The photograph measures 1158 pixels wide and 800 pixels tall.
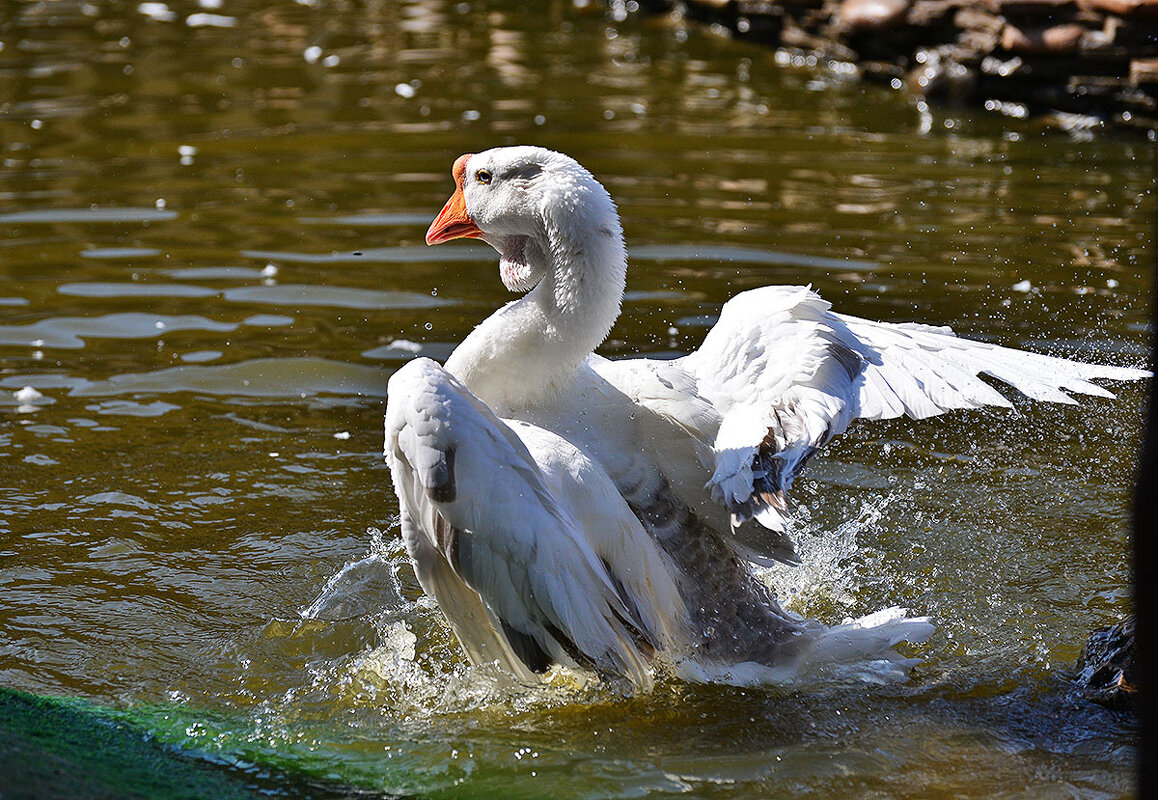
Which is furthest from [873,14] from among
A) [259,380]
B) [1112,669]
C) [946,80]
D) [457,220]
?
[1112,669]

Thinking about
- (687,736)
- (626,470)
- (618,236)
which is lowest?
(687,736)

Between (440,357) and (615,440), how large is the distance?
2199 millimetres

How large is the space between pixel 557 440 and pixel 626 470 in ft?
0.92

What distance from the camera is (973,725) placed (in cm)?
343

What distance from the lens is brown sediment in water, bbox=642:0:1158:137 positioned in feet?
29.8

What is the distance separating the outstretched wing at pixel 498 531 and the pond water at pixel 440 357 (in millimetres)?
321

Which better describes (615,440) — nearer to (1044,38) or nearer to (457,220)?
(457,220)

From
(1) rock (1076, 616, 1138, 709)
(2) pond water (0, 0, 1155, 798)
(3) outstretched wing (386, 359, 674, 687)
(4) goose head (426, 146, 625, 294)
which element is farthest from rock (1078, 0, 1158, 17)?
(3) outstretched wing (386, 359, 674, 687)

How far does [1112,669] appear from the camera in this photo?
346 centimetres

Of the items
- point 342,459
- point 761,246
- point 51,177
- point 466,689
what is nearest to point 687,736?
point 466,689

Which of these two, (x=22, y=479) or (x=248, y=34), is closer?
(x=22, y=479)

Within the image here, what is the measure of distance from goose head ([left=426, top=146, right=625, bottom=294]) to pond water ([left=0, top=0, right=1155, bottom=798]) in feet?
3.75

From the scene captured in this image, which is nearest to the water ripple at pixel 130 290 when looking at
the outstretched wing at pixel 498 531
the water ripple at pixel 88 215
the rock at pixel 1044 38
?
the water ripple at pixel 88 215

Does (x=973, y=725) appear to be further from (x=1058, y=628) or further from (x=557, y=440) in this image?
(x=557, y=440)
